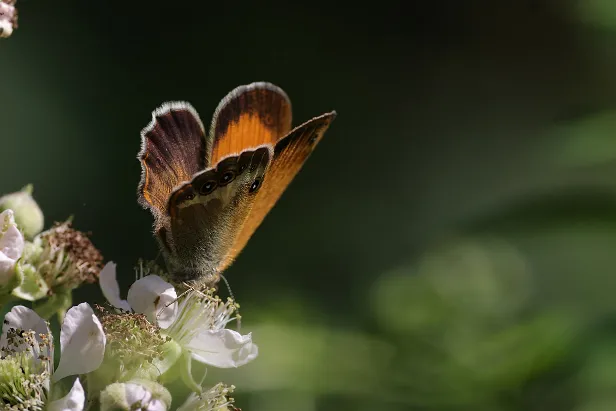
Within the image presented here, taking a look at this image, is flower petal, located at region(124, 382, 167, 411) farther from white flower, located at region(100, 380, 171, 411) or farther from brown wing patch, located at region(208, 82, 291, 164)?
brown wing patch, located at region(208, 82, 291, 164)

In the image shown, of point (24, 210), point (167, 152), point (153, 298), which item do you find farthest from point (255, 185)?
→ point (24, 210)

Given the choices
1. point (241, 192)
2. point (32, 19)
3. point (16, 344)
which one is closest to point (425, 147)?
point (32, 19)

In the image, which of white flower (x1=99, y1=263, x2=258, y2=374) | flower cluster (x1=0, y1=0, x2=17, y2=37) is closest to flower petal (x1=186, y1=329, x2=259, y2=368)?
white flower (x1=99, y1=263, x2=258, y2=374)

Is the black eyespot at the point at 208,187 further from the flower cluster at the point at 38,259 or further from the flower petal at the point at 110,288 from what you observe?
the flower cluster at the point at 38,259

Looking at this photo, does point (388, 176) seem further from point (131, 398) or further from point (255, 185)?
point (131, 398)

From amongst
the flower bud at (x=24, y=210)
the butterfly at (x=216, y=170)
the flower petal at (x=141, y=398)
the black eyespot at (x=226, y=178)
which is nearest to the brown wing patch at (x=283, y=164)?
the butterfly at (x=216, y=170)
